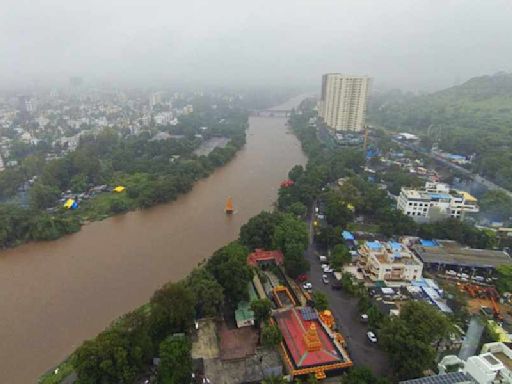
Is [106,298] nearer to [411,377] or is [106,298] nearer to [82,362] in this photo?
[82,362]

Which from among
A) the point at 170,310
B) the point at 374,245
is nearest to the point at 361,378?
the point at 170,310

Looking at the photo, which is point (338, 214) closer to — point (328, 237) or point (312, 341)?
point (328, 237)

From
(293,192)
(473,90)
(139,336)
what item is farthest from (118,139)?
(473,90)

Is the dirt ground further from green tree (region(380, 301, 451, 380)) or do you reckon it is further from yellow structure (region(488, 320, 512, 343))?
yellow structure (region(488, 320, 512, 343))

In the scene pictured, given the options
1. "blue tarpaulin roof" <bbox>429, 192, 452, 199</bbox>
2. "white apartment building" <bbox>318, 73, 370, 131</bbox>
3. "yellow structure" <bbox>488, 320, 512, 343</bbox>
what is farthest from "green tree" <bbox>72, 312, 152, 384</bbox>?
"white apartment building" <bbox>318, 73, 370, 131</bbox>

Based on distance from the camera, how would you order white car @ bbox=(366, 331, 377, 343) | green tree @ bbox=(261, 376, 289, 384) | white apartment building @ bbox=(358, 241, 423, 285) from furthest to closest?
→ white apartment building @ bbox=(358, 241, 423, 285) → white car @ bbox=(366, 331, 377, 343) → green tree @ bbox=(261, 376, 289, 384)
